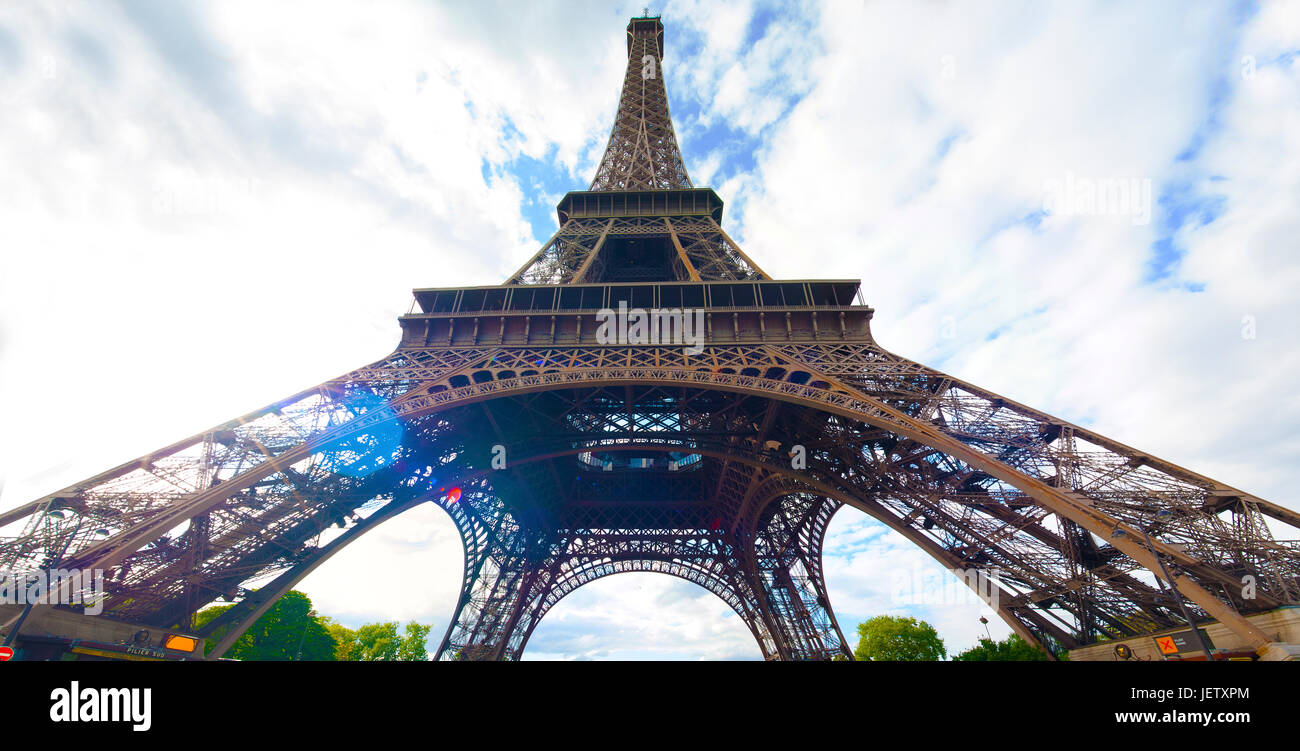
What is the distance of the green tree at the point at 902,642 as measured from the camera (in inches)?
1698

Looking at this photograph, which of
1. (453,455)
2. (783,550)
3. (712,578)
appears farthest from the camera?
(712,578)

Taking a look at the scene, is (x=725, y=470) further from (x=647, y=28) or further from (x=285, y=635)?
(x=647, y=28)

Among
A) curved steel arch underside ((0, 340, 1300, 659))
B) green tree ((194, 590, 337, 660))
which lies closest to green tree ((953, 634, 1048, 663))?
curved steel arch underside ((0, 340, 1300, 659))

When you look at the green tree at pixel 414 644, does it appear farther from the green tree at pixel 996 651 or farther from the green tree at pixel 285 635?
the green tree at pixel 996 651

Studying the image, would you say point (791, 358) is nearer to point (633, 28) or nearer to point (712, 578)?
point (712, 578)

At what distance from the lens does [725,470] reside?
90.3 ft

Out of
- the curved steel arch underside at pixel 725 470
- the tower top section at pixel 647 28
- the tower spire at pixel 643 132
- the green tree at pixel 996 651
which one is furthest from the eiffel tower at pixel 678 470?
the tower top section at pixel 647 28

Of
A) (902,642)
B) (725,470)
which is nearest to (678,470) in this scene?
(725,470)

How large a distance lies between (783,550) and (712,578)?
711cm

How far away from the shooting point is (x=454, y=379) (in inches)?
744

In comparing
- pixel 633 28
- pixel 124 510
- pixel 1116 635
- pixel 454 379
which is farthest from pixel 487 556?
pixel 633 28

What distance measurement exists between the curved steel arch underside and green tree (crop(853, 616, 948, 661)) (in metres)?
24.5
